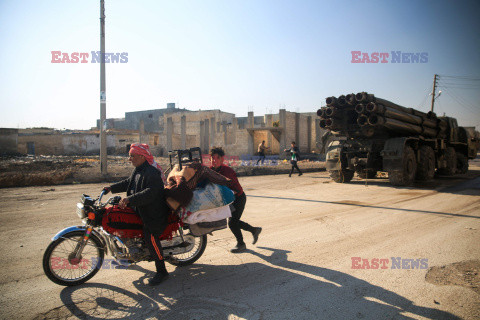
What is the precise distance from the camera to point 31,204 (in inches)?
299

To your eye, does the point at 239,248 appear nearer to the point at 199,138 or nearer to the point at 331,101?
the point at 331,101

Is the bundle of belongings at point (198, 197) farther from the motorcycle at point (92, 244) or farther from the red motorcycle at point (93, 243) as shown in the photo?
the motorcycle at point (92, 244)

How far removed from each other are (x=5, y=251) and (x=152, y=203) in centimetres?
287

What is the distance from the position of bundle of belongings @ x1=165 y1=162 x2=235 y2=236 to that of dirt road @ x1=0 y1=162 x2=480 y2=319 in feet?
2.17

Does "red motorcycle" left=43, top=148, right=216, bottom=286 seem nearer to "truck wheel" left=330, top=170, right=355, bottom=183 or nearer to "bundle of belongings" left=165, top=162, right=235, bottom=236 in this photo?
"bundle of belongings" left=165, top=162, right=235, bottom=236

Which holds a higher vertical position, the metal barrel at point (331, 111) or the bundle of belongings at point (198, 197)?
the metal barrel at point (331, 111)

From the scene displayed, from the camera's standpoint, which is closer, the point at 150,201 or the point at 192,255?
the point at 150,201

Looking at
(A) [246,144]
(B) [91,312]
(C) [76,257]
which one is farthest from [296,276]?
(A) [246,144]

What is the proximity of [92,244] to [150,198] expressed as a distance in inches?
38.7

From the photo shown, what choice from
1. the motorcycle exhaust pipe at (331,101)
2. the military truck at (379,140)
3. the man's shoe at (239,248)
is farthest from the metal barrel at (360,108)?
the man's shoe at (239,248)

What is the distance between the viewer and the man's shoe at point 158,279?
3.38 m

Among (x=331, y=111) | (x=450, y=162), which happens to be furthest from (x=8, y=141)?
(x=450, y=162)

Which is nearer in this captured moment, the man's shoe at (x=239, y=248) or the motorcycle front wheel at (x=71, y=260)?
the motorcycle front wheel at (x=71, y=260)

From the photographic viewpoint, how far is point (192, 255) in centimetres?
404
